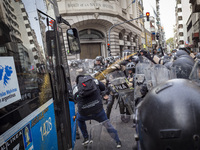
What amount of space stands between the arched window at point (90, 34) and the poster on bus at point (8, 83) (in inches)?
792

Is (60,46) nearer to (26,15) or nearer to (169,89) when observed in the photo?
(26,15)

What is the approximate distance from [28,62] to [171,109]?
4.77 feet

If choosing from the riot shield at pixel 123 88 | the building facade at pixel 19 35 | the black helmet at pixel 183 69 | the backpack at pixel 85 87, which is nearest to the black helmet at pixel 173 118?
the building facade at pixel 19 35

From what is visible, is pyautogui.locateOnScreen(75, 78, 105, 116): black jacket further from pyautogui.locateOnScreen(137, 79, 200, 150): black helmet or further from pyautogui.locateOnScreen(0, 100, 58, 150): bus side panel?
pyautogui.locateOnScreen(137, 79, 200, 150): black helmet

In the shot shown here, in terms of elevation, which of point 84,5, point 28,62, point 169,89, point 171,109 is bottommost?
point 171,109

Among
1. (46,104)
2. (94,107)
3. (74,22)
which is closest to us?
(46,104)

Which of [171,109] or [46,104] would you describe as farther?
[46,104]

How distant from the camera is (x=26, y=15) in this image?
207 cm

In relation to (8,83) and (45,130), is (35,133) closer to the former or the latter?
(45,130)

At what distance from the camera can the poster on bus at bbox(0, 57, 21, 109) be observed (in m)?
1.44

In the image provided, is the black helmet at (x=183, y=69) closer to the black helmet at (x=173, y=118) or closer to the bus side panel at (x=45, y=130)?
the black helmet at (x=173, y=118)

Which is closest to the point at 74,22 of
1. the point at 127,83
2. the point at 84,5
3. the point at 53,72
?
the point at 84,5

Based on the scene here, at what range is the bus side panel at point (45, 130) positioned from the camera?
192 centimetres

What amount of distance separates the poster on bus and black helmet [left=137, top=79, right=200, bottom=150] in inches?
44.7
